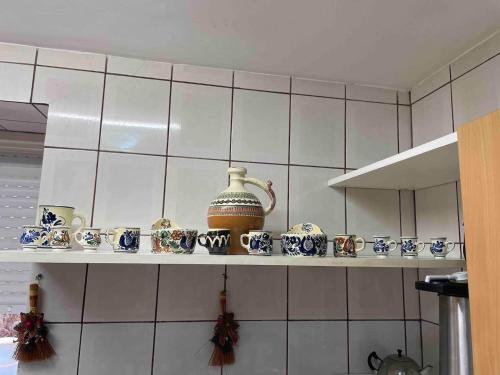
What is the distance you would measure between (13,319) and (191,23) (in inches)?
47.7

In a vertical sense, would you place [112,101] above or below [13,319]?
above

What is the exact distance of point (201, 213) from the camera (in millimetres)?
1142

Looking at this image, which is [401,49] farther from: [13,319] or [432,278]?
[13,319]

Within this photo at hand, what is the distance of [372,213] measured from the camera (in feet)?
4.12

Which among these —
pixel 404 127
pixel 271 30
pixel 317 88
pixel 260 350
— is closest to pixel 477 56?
pixel 404 127

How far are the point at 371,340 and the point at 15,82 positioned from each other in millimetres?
1361

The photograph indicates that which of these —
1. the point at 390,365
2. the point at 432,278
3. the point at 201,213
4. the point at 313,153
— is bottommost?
the point at 390,365

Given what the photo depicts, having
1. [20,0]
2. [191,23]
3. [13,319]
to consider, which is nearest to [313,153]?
[191,23]

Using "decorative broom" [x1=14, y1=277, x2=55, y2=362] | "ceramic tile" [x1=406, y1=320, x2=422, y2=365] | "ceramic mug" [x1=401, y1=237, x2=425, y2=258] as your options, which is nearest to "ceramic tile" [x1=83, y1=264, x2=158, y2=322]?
"decorative broom" [x1=14, y1=277, x2=55, y2=362]

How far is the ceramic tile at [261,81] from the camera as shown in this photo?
4.04 ft

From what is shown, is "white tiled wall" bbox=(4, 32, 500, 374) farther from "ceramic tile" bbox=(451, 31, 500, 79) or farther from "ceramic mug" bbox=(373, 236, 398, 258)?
"ceramic mug" bbox=(373, 236, 398, 258)

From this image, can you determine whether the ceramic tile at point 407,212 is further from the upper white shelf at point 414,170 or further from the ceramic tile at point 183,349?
the ceramic tile at point 183,349

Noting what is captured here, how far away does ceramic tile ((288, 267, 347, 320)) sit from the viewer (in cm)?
116

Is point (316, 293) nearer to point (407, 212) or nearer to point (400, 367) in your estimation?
point (400, 367)
